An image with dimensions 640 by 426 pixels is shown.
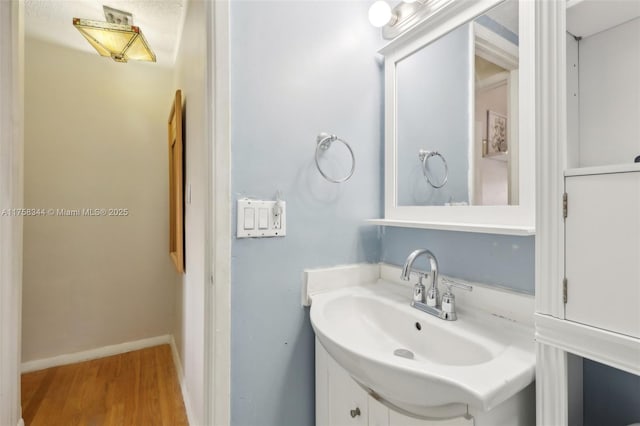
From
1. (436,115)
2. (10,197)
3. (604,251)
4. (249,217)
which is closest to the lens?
(604,251)

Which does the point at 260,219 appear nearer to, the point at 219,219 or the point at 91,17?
the point at 219,219

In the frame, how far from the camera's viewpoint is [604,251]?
49 centimetres

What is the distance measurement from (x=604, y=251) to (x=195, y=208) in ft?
4.51

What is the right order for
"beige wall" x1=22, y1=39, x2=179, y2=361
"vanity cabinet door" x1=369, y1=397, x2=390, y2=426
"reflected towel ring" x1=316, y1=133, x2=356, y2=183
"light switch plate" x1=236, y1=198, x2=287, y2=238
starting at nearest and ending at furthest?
"vanity cabinet door" x1=369, y1=397, x2=390, y2=426
"light switch plate" x1=236, y1=198, x2=287, y2=238
"reflected towel ring" x1=316, y1=133, x2=356, y2=183
"beige wall" x1=22, y1=39, x2=179, y2=361

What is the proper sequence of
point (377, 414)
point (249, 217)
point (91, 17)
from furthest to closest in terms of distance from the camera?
point (91, 17) → point (249, 217) → point (377, 414)

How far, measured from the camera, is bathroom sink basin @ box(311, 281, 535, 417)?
544 millimetres

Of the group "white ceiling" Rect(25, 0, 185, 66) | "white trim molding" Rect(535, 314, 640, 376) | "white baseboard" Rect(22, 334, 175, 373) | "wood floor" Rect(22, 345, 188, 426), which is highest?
"white ceiling" Rect(25, 0, 185, 66)

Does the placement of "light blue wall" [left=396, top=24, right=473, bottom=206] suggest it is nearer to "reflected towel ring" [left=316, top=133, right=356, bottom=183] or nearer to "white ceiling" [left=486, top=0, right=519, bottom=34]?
"white ceiling" [left=486, top=0, right=519, bottom=34]

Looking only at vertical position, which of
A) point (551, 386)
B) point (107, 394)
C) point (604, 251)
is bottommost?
point (107, 394)

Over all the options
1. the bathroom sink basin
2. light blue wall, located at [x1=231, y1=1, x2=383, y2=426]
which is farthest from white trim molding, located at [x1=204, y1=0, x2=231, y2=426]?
the bathroom sink basin

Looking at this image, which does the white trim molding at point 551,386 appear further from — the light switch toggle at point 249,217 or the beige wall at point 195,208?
the beige wall at point 195,208

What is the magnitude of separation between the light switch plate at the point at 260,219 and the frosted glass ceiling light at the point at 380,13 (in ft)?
2.62

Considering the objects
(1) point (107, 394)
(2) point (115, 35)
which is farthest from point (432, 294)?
(2) point (115, 35)

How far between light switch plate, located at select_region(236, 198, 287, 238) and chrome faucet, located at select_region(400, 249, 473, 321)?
426mm
